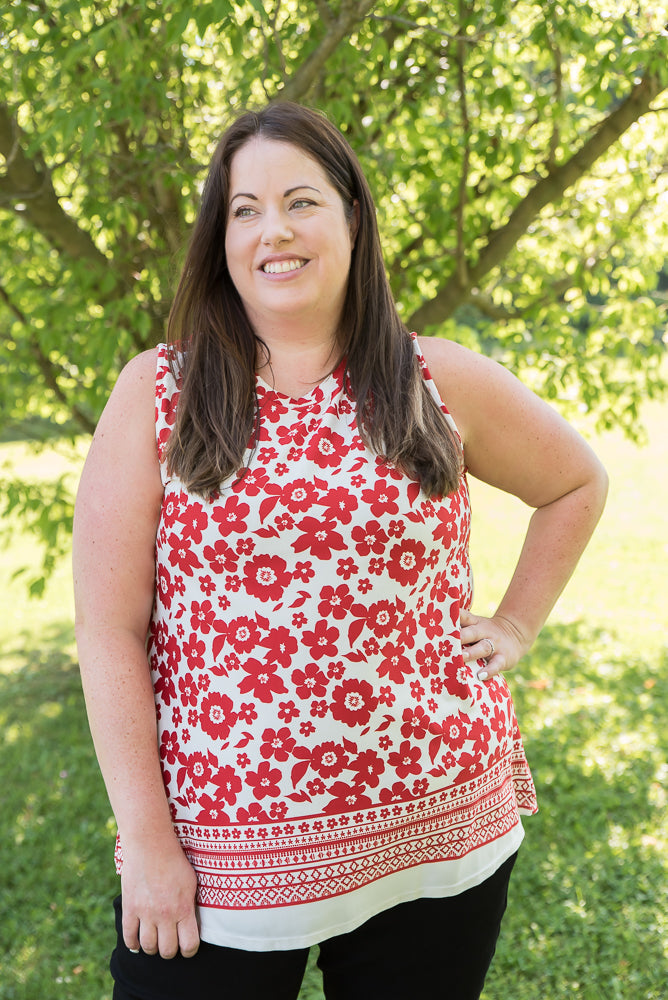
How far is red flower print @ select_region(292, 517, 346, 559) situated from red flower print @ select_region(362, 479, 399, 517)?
76 mm

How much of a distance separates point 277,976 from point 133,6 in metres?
2.74

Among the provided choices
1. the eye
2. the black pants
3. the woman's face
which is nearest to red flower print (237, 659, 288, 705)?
the black pants

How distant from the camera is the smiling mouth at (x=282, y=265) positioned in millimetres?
1706

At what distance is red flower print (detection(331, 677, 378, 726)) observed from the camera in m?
1.60

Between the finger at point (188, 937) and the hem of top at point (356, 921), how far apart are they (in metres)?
0.02

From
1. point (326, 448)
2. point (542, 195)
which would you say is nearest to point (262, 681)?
point (326, 448)

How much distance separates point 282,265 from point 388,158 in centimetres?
264

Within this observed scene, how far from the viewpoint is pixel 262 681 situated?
5.16ft

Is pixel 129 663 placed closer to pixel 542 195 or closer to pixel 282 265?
pixel 282 265

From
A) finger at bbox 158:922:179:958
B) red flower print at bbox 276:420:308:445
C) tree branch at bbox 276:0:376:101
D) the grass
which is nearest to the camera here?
finger at bbox 158:922:179:958

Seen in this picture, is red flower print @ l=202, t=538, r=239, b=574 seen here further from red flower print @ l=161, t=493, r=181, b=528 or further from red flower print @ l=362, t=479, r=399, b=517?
red flower print @ l=362, t=479, r=399, b=517

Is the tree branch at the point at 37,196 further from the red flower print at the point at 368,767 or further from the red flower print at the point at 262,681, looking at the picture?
the red flower print at the point at 368,767

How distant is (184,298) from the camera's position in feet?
6.00

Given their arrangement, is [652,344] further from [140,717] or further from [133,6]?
[140,717]
